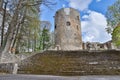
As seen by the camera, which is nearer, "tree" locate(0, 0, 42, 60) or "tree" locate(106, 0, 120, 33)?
"tree" locate(0, 0, 42, 60)

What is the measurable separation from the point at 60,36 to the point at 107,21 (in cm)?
996

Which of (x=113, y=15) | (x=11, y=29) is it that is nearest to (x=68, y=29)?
(x=113, y=15)

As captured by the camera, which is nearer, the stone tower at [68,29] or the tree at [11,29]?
the tree at [11,29]

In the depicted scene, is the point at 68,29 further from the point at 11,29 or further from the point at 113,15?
the point at 11,29

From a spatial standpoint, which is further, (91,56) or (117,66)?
(91,56)

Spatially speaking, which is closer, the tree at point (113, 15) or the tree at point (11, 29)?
the tree at point (11, 29)

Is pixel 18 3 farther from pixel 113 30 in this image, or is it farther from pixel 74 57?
pixel 113 30

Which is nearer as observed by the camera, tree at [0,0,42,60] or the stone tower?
tree at [0,0,42,60]

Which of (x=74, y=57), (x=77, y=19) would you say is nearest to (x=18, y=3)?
(x=74, y=57)

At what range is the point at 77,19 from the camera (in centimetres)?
3497

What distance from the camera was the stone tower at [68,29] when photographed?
3225cm

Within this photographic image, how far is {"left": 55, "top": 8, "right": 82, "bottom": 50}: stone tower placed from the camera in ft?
106

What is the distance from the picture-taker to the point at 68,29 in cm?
3356

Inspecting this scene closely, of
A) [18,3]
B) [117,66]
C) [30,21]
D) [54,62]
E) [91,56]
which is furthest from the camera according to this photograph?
[30,21]
